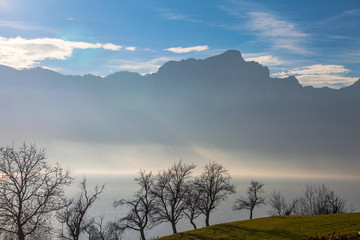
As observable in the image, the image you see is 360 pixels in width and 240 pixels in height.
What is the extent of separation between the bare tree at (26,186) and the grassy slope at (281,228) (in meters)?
15.0

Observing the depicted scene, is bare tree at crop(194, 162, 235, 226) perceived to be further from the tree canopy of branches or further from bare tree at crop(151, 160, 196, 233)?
the tree canopy of branches

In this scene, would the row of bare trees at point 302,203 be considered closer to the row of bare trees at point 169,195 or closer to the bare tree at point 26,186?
the row of bare trees at point 169,195

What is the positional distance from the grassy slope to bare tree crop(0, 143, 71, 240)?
15010 mm

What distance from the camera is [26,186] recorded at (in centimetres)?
3522

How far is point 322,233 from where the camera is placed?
3269 cm

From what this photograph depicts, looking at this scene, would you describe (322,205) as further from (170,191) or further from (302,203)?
(170,191)

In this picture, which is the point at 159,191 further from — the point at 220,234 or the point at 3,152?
the point at 3,152

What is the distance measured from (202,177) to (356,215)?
31118 millimetres

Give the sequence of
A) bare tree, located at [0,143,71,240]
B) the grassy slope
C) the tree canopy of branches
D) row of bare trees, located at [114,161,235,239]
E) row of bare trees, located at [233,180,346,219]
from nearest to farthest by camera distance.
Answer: bare tree, located at [0,143,71,240], the grassy slope, row of bare trees, located at [114,161,235,239], row of bare trees, located at [233,180,346,219], the tree canopy of branches

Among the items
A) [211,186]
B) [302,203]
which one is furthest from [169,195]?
[302,203]

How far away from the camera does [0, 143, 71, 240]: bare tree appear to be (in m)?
33.6

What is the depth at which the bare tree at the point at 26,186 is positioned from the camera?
110 feet

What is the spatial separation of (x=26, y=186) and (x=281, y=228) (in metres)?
29.2

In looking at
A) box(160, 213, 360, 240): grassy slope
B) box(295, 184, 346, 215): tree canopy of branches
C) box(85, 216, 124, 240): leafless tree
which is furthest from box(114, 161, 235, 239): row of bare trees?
box(295, 184, 346, 215): tree canopy of branches
